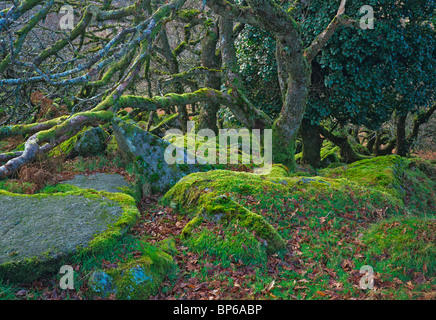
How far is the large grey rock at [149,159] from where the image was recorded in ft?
24.3

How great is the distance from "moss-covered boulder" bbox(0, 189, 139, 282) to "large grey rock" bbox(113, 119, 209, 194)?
172 cm

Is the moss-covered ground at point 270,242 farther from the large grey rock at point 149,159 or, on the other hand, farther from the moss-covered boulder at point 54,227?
the large grey rock at point 149,159

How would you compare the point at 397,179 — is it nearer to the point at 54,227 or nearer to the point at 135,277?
the point at 135,277

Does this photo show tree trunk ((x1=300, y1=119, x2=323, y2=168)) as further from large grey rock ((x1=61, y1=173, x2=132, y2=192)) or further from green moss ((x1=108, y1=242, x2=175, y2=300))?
green moss ((x1=108, y1=242, x2=175, y2=300))

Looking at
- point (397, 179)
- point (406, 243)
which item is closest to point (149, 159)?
point (406, 243)

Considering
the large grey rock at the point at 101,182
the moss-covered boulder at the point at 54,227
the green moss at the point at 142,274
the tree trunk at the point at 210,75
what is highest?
the tree trunk at the point at 210,75

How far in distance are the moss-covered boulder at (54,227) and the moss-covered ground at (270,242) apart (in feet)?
0.51

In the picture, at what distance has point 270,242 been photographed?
4.84 metres

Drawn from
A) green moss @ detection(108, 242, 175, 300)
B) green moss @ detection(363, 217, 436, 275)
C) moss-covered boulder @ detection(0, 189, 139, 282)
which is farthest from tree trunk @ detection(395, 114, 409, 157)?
green moss @ detection(108, 242, 175, 300)

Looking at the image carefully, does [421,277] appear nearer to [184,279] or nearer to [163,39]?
[184,279]

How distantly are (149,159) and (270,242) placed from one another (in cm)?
381

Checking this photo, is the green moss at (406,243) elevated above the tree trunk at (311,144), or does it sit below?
below

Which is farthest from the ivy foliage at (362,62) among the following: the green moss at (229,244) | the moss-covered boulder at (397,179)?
the green moss at (229,244)

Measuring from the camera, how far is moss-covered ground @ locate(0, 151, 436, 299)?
4.00 metres
